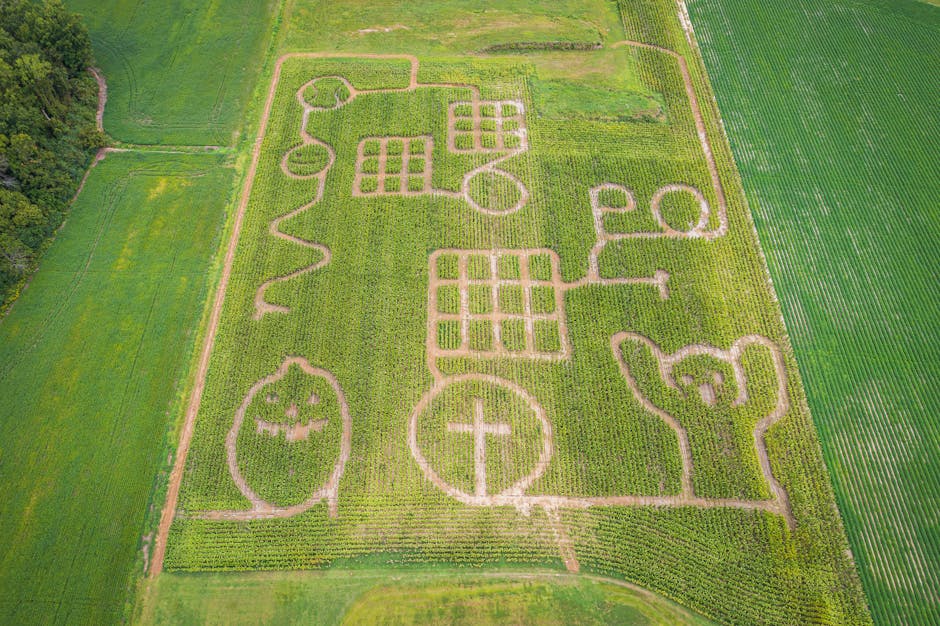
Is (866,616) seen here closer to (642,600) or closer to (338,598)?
(642,600)

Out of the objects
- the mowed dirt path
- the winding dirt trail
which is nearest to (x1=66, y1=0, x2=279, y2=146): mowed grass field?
the mowed dirt path

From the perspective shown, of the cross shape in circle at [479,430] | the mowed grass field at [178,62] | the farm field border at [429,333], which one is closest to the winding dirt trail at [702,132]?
the farm field border at [429,333]

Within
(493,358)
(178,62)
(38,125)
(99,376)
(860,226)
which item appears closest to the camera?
(99,376)

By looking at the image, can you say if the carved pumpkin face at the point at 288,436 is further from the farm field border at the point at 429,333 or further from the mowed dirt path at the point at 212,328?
the mowed dirt path at the point at 212,328

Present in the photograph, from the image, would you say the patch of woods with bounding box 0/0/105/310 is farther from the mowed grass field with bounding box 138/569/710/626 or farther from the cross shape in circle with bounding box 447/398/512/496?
the cross shape in circle with bounding box 447/398/512/496

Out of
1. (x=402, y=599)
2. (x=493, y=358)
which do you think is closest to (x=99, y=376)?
(x=402, y=599)

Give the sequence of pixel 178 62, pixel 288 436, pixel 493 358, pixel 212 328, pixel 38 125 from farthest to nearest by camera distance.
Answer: pixel 178 62
pixel 38 125
pixel 212 328
pixel 493 358
pixel 288 436

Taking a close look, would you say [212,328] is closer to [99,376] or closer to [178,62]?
[99,376]
